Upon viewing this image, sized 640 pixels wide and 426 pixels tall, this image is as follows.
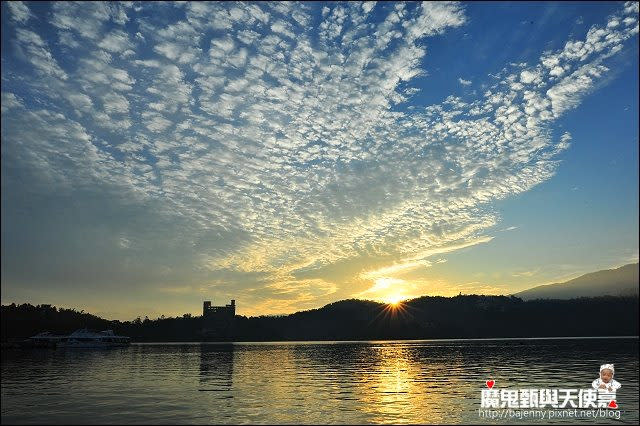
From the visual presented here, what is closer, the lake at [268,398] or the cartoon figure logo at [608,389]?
the lake at [268,398]

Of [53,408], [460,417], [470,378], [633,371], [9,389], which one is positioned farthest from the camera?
[633,371]

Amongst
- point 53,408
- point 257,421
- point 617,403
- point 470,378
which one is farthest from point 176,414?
point 470,378

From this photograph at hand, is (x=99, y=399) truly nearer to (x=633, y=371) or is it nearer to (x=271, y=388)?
(x=271, y=388)

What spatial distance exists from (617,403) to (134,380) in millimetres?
64575

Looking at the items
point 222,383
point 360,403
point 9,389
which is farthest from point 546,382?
point 9,389

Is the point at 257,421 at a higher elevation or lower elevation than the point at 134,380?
higher

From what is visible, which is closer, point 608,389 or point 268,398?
point 608,389

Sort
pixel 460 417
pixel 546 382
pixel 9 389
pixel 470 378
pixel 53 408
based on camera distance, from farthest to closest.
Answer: pixel 470 378 → pixel 546 382 → pixel 9 389 → pixel 53 408 → pixel 460 417

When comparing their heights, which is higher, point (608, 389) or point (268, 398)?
point (608, 389)

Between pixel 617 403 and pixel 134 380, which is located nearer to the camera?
pixel 617 403

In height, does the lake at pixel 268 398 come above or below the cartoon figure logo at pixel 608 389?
below

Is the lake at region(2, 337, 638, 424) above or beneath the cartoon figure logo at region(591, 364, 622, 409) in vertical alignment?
beneath

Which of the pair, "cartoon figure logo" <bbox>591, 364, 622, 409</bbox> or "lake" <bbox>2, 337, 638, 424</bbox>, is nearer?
"lake" <bbox>2, 337, 638, 424</bbox>

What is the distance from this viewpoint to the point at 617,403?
46438 millimetres
